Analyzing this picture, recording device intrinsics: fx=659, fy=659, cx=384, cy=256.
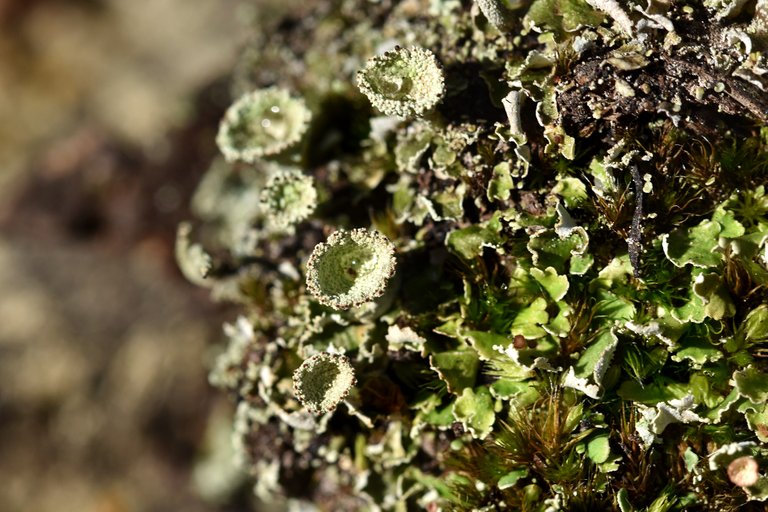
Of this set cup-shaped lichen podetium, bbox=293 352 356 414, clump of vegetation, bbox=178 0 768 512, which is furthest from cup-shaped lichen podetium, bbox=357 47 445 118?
cup-shaped lichen podetium, bbox=293 352 356 414

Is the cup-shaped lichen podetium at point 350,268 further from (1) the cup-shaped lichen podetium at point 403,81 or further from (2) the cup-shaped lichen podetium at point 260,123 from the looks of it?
(2) the cup-shaped lichen podetium at point 260,123

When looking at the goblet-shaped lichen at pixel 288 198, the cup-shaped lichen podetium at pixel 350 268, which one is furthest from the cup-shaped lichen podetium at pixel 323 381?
the goblet-shaped lichen at pixel 288 198

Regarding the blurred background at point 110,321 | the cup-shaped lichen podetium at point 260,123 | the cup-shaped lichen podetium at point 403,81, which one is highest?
the cup-shaped lichen podetium at point 403,81

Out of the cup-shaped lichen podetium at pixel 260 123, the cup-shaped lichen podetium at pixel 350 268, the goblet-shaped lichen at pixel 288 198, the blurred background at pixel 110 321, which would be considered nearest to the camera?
the cup-shaped lichen podetium at pixel 350 268

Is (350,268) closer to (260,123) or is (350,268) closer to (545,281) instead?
(545,281)

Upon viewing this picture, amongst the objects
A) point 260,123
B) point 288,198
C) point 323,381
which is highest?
point 260,123

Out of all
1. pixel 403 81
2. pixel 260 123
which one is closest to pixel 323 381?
pixel 403 81

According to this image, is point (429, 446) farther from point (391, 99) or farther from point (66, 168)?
point (66, 168)
